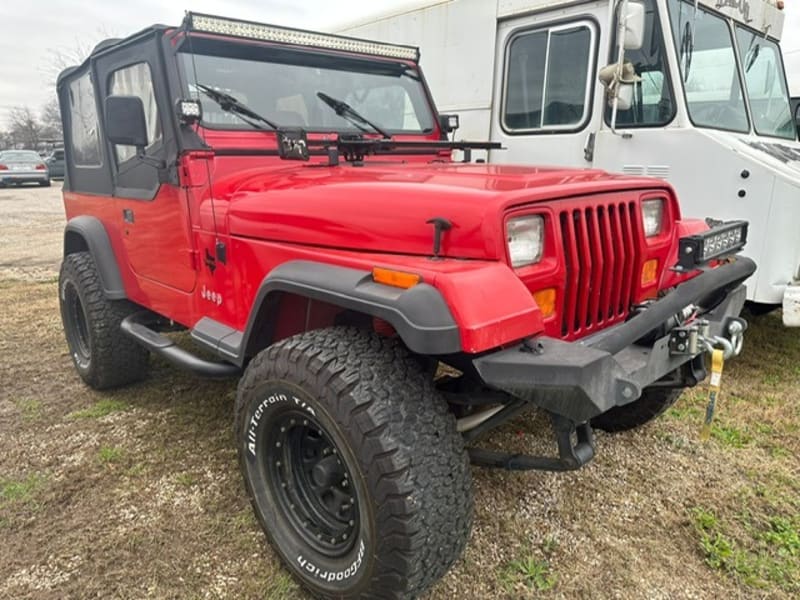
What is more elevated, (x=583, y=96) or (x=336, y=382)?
(x=583, y=96)

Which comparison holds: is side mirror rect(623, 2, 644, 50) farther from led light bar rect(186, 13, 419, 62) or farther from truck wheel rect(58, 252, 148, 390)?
truck wheel rect(58, 252, 148, 390)

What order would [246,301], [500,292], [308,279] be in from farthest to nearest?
[246,301] < [308,279] < [500,292]

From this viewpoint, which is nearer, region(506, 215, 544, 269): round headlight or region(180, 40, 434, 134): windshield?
region(506, 215, 544, 269): round headlight

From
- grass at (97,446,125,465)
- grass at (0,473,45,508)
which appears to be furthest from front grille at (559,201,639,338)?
grass at (0,473,45,508)

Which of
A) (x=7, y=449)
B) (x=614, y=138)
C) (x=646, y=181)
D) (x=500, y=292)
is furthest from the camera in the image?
(x=614, y=138)

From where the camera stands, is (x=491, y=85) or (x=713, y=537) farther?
(x=491, y=85)

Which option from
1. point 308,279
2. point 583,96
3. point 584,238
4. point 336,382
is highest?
point 583,96

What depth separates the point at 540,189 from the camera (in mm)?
1946

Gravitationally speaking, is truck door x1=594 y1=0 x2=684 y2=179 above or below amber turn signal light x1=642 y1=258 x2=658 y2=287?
above

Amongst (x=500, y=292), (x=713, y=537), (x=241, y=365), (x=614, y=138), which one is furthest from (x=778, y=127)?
(x=241, y=365)

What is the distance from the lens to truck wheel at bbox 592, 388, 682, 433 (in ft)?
9.86

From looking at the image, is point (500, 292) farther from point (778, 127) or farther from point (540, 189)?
point (778, 127)

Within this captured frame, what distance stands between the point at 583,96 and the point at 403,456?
3.82 m

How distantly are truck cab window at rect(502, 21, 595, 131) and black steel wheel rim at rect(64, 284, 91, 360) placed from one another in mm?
3631
